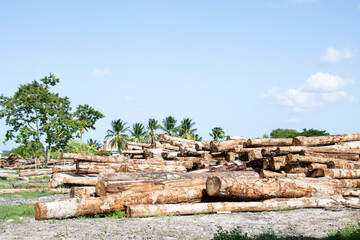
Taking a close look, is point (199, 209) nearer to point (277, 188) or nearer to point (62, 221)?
point (277, 188)

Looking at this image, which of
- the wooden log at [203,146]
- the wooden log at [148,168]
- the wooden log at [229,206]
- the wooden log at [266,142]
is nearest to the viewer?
the wooden log at [229,206]

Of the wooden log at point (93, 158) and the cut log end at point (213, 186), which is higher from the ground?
the wooden log at point (93, 158)

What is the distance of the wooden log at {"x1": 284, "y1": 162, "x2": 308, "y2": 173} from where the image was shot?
12955mm

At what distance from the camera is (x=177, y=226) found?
23.6 feet

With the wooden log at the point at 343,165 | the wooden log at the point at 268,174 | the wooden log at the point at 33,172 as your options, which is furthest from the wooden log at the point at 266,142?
the wooden log at the point at 33,172

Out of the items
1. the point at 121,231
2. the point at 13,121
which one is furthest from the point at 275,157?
the point at 13,121

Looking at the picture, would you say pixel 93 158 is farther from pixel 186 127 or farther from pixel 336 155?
pixel 186 127

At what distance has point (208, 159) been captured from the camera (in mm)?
15500

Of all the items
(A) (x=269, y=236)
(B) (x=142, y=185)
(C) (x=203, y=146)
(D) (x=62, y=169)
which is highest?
(C) (x=203, y=146)

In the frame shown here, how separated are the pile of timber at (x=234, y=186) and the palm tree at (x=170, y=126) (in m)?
44.0

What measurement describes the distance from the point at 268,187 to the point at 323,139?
7.49 meters

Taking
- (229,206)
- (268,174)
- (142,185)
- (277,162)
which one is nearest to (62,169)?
(142,185)

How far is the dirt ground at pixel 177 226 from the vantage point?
6543 millimetres

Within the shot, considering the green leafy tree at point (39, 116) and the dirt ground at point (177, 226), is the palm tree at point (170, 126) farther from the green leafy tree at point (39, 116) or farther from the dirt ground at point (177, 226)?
the dirt ground at point (177, 226)
